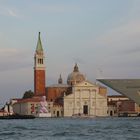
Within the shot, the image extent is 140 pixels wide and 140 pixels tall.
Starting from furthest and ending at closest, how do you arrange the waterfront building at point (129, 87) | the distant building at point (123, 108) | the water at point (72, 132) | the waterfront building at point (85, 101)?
the distant building at point (123, 108)
the waterfront building at point (85, 101)
the waterfront building at point (129, 87)
the water at point (72, 132)

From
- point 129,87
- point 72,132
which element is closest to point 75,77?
point 129,87

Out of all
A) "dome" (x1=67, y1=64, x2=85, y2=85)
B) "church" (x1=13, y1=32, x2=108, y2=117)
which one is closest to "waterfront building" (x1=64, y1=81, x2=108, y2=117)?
"church" (x1=13, y1=32, x2=108, y2=117)

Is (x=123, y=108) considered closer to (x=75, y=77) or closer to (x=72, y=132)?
(x=75, y=77)

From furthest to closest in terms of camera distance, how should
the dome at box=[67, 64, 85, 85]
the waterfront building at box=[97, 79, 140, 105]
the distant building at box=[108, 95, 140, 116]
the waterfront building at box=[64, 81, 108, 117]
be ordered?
the dome at box=[67, 64, 85, 85] < the distant building at box=[108, 95, 140, 116] < the waterfront building at box=[64, 81, 108, 117] < the waterfront building at box=[97, 79, 140, 105]

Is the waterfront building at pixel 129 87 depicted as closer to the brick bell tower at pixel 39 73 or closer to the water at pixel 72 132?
the water at pixel 72 132

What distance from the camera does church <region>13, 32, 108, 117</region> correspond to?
512ft

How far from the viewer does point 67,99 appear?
157250 mm

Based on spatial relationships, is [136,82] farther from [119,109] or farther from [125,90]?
[119,109]

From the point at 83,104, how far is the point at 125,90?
8639 cm

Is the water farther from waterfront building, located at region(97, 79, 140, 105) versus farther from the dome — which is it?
the dome

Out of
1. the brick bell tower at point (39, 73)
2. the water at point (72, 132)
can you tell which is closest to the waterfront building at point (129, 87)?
the water at point (72, 132)

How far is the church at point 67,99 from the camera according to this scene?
6140 inches

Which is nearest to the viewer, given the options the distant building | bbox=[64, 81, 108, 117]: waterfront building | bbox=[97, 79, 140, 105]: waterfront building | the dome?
bbox=[97, 79, 140, 105]: waterfront building

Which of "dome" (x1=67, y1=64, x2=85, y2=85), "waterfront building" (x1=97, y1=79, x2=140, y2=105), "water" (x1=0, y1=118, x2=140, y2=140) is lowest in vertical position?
"water" (x1=0, y1=118, x2=140, y2=140)
